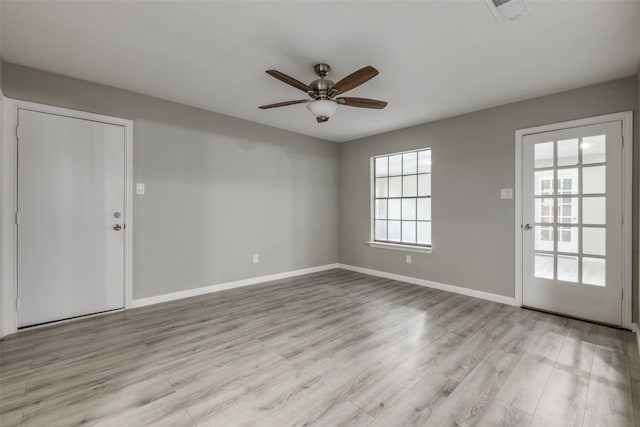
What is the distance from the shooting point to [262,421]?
5.21 feet

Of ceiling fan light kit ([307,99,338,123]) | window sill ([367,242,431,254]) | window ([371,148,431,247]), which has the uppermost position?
ceiling fan light kit ([307,99,338,123])

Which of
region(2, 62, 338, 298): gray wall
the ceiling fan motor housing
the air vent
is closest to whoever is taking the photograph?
the air vent

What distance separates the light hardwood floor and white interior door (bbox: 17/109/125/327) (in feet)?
0.92

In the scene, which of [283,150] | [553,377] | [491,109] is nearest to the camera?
[553,377]

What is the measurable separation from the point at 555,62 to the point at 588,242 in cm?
190

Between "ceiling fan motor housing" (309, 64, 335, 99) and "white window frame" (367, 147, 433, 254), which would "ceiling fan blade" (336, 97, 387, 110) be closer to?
"ceiling fan motor housing" (309, 64, 335, 99)

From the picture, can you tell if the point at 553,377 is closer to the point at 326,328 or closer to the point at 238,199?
the point at 326,328

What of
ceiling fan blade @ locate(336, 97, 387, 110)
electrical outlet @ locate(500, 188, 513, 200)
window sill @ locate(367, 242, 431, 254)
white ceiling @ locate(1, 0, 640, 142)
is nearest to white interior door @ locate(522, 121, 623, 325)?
electrical outlet @ locate(500, 188, 513, 200)

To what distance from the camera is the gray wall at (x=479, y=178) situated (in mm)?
3141

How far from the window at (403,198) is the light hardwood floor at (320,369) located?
167cm

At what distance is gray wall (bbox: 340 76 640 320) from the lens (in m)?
3.14

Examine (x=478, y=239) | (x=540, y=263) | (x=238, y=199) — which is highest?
(x=238, y=199)

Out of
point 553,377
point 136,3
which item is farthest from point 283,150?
point 553,377

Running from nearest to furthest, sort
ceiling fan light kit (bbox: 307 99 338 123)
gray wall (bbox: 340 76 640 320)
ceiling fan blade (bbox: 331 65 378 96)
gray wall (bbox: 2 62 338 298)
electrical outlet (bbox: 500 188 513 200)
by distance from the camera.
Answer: ceiling fan blade (bbox: 331 65 378 96), ceiling fan light kit (bbox: 307 99 338 123), gray wall (bbox: 340 76 640 320), gray wall (bbox: 2 62 338 298), electrical outlet (bbox: 500 188 513 200)
